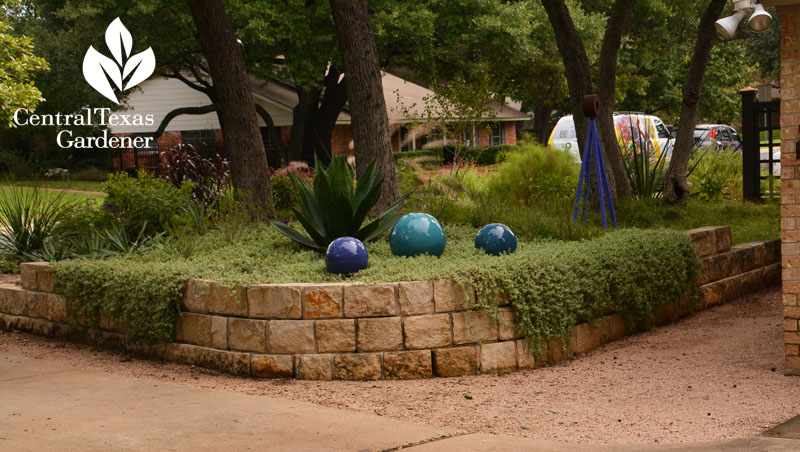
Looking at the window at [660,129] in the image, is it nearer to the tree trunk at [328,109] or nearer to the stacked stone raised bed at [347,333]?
the tree trunk at [328,109]

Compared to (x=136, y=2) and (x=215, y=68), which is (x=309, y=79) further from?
(x=215, y=68)

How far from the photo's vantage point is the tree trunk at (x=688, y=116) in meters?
14.1

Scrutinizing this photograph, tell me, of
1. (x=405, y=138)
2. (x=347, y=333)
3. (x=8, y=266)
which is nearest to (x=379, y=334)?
(x=347, y=333)

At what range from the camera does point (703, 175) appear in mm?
17203

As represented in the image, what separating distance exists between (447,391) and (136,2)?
18.9 metres

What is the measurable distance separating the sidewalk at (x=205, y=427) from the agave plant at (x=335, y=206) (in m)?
2.48

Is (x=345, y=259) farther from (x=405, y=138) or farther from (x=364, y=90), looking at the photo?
(x=405, y=138)

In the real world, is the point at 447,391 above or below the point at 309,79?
below

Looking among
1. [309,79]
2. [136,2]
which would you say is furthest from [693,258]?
[136,2]

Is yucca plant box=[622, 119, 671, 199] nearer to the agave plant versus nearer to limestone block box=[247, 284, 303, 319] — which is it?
the agave plant

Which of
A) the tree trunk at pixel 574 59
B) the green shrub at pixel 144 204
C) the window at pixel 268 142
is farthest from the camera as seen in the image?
the window at pixel 268 142

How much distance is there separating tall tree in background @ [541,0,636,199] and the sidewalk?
812cm

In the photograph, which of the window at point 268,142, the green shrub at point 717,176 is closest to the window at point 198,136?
the window at point 268,142

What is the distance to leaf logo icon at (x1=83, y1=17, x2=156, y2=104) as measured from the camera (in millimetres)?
24688
